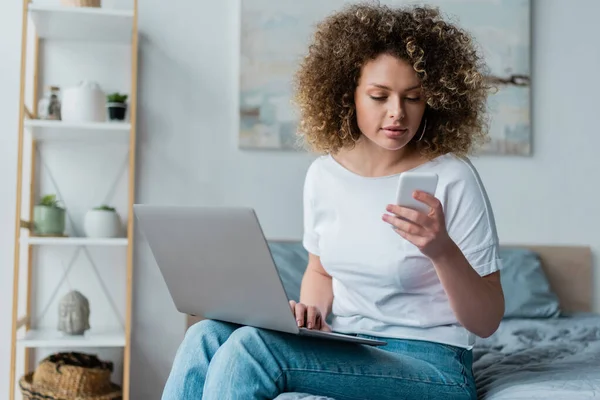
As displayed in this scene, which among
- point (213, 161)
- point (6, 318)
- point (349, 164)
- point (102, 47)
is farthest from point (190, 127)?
point (349, 164)

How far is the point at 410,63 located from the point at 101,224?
4.62 feet

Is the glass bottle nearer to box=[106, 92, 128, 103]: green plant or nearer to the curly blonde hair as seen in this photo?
box=[106, 92, 128, 103]: green plant

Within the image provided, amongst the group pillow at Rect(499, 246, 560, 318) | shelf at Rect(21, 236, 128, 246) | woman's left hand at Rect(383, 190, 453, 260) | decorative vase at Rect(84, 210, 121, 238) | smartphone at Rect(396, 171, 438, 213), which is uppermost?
smartphone at Rect(396, 171, 438, 213)

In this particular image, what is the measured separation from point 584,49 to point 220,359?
7.60 ft

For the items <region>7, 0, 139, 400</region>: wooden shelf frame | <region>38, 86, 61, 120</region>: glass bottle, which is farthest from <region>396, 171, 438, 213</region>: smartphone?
<region>38, 86, 61, 120</region>: glass bottle

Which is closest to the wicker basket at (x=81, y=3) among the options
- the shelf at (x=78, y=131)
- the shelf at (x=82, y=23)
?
the shelf at (x=82, y=23)

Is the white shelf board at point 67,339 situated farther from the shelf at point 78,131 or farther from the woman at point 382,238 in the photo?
the woman at point 382,238

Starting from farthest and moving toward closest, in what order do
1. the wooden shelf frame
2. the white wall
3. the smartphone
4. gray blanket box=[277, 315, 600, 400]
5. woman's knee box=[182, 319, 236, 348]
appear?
the white wall
the wooden shelf frame
gray blanket box=[277, 315, 600, 400]
woman's knee box=[182, 319, 236, 348]
the smartphone

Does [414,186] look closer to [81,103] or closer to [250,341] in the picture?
[250,341]

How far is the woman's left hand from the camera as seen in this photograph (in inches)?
45.6

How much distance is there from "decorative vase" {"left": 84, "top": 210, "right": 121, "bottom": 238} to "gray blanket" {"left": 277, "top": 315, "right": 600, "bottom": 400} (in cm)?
121

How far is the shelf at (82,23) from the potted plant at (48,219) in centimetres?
58

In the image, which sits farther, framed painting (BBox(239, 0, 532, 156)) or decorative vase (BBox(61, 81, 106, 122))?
framed painting (BBox(239, 0, 532, 156))

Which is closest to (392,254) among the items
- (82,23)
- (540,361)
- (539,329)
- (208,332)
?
(208,332)
